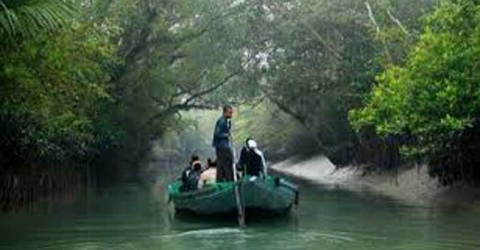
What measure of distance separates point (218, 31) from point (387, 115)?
687 inches

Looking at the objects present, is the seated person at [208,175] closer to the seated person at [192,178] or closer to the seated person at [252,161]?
the seated person at [192,178]

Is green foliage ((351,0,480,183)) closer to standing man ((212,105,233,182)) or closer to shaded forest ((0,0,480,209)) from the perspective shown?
shaded forest ((0,0,480,209))

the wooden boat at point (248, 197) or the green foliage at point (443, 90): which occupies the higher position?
the green foliage at point (443, 90)

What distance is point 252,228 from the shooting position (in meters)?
17.4

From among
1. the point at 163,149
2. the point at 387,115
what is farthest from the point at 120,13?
the point at 163,149

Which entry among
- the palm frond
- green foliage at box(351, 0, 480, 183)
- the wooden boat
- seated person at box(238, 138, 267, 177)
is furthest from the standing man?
the palm frond

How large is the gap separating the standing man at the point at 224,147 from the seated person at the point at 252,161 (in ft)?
1.23

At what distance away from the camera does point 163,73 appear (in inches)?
1527

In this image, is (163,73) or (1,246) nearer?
(1,246)

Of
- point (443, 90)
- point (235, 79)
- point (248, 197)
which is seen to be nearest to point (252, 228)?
point (248, 197)

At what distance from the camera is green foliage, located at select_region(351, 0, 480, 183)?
1964 cm

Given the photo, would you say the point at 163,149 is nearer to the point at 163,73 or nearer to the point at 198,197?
the point at 163,73

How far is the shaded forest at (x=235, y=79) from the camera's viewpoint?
1912 cm

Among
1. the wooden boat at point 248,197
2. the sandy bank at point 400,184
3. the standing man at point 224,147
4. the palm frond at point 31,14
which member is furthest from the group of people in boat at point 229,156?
the palm frond at point 31,14
